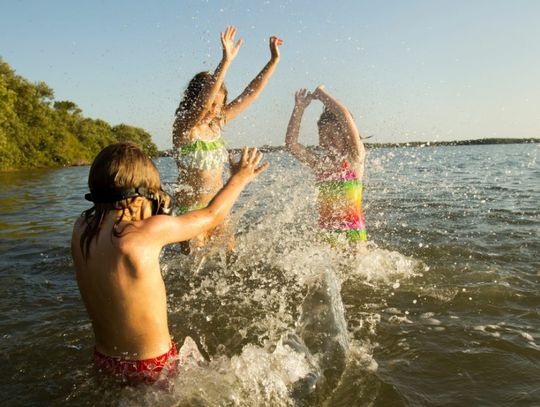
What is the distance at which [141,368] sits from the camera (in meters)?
2.71

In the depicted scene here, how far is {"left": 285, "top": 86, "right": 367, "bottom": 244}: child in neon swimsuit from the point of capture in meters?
5.10

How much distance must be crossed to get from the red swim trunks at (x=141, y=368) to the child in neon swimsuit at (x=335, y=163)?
9.74 feet


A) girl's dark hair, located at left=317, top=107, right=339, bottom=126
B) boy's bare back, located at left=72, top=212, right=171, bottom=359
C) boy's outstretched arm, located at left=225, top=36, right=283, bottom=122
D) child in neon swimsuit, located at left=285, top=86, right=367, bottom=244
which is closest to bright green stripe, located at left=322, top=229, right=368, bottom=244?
child in neon swimsuit, located at left=285, top=86, right=367, bottom=244

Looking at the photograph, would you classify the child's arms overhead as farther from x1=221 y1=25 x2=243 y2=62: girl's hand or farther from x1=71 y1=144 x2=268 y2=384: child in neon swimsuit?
x1=71 y1=144 x2=268 y2=384: child in neon swimsuit

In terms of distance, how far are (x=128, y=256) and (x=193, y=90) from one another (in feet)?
10.0

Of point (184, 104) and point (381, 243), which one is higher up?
point (184, 104)

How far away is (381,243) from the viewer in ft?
23.3

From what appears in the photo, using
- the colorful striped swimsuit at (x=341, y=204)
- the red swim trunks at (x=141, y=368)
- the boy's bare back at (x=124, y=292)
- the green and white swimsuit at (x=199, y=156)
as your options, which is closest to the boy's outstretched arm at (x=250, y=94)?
the green and white swimsuit at (x=199, y=156)

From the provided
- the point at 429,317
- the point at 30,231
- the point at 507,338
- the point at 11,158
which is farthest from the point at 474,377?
the point at 11,158

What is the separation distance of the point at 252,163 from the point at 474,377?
2.00 metres

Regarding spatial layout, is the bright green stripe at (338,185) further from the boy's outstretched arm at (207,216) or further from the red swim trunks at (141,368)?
the red swim trunks at (141,368)

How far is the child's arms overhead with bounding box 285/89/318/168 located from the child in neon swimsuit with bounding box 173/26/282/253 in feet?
1.76

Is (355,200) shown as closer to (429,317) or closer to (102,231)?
(429,317)

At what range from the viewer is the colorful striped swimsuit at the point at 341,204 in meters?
5.23
